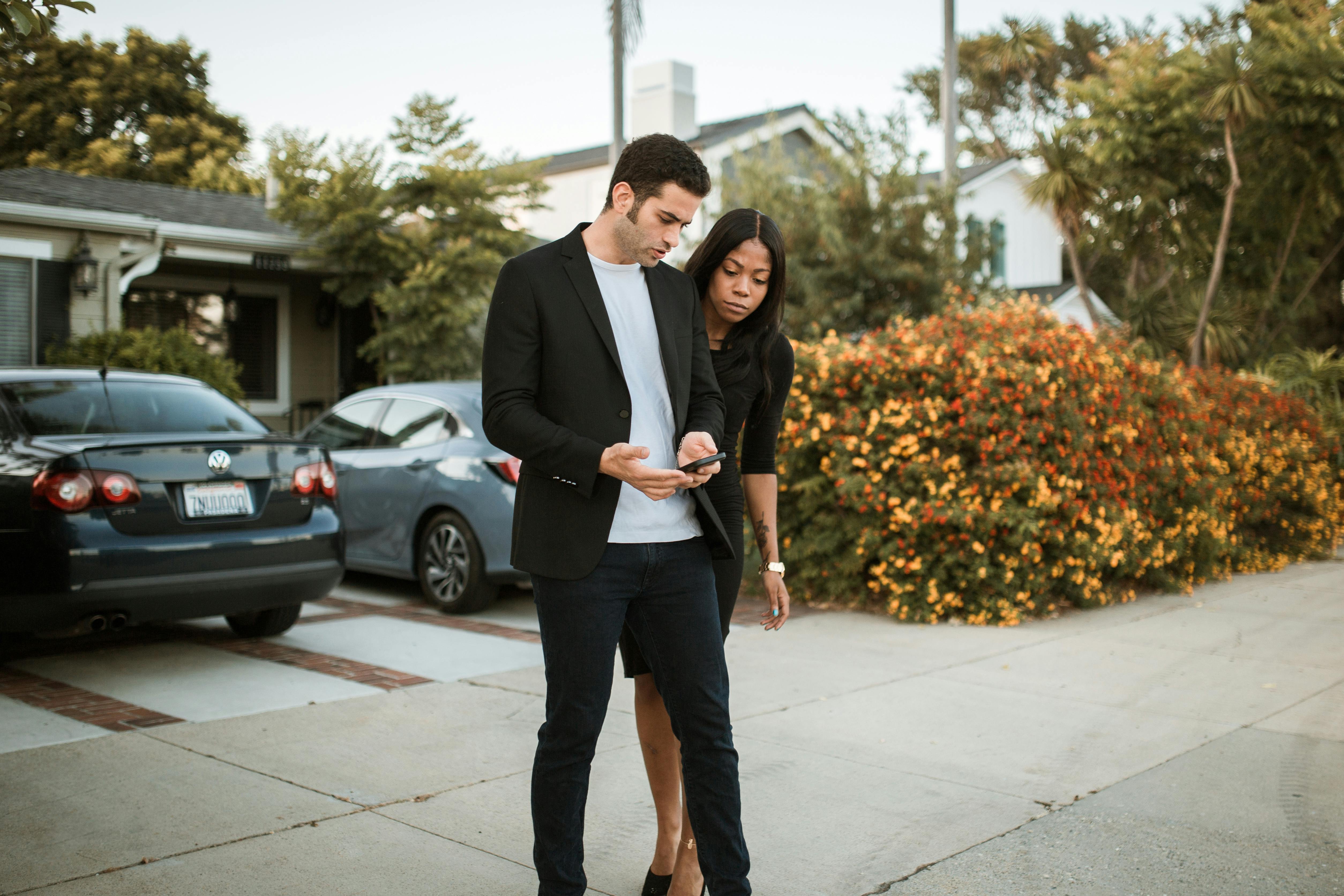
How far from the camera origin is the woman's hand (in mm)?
3053

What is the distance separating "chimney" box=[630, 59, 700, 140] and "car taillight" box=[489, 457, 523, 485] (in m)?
16.4

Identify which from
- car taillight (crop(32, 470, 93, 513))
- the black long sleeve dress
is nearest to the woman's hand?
the black long sleeve dress

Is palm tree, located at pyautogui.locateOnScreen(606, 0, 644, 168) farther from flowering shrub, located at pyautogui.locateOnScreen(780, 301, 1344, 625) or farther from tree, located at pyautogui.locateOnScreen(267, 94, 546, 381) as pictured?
flowering shrub, located at pyautogui.locateOnScreen(780, 301, 1344, 625)

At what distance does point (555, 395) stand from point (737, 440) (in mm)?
650

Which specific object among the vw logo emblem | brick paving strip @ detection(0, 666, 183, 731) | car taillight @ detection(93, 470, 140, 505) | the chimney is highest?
the chimney

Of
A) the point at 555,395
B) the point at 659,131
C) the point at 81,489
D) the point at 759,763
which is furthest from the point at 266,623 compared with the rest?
the point at 659,131

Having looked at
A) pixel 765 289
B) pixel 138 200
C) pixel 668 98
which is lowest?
pixel 765 289

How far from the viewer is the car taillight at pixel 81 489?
4.94 metres

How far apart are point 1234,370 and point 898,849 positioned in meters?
13.9

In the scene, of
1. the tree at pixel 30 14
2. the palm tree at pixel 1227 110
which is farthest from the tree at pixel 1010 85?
the tree at pixel 30 14

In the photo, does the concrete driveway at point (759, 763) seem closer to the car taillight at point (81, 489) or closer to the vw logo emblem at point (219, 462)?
the car taillight at point (81, 489)

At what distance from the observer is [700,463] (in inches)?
94.1

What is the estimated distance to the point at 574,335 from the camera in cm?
247

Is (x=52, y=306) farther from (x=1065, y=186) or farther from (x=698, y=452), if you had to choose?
(x=1065, y=186)
